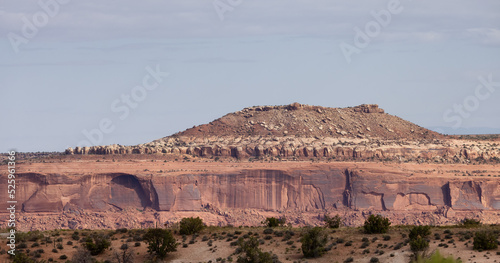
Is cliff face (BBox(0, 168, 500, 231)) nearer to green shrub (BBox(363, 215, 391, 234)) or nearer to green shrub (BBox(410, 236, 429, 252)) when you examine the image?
green shrub (BBox(363, 215, 391, 234))

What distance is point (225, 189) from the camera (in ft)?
390

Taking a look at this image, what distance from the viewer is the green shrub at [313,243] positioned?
5649cm

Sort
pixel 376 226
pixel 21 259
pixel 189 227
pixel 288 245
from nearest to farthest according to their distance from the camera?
pixel 21 259 → pixel 288 245 → pixel 376 226 → pixel 189 227

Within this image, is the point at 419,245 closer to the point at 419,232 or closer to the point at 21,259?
the point at 419,232

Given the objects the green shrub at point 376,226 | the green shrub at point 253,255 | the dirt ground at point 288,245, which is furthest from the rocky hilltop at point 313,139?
the green shrub at point 253,255

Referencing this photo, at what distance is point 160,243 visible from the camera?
193ft

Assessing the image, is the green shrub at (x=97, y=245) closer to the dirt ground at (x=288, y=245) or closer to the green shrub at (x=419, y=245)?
the dirt ground at (x=288, y=245)

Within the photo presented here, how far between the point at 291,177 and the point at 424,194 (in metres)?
17.9

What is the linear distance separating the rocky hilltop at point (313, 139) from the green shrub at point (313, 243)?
66.5 m

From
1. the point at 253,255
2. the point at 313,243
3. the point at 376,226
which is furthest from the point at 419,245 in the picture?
the point at 253,255

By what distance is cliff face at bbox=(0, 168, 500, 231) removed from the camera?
114m

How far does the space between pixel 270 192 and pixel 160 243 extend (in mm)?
61521

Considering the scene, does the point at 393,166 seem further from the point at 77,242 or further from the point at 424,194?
the point at 77,242

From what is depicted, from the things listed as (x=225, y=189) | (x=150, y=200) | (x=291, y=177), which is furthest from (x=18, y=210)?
(x=291, y=177)
